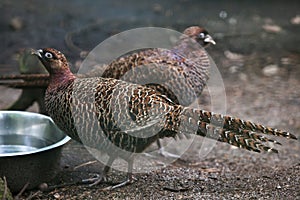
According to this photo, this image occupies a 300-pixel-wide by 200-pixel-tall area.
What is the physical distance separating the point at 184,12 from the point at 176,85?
630 centimetres

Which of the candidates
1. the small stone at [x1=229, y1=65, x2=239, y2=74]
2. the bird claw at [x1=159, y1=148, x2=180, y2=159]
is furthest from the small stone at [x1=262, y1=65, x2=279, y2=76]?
the bird claw at [x1=159, y1=148, x2=180, y2=159]

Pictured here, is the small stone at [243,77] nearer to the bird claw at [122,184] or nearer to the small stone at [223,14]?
the small stone at [223,14]

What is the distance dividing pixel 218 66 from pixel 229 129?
184 inches

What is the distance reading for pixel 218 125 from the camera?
13.9ft

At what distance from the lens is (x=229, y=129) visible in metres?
4.22

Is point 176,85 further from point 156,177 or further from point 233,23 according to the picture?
point 233,23

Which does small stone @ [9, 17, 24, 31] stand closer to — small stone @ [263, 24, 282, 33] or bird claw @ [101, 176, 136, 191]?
small stone @ [263, 24, 282, 33]

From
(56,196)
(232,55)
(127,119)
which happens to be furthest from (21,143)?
(232,55)

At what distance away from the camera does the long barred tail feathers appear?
4.13 m

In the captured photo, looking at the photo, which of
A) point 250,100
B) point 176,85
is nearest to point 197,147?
point 176,85

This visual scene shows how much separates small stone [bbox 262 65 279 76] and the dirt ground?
0.6 inches

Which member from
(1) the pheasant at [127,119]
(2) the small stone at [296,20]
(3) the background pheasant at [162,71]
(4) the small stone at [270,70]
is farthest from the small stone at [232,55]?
(1) the pheasant at [127,119]

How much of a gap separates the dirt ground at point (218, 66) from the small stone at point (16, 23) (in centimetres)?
2

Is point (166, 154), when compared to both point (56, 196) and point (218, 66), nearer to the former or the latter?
point (56, 196)
